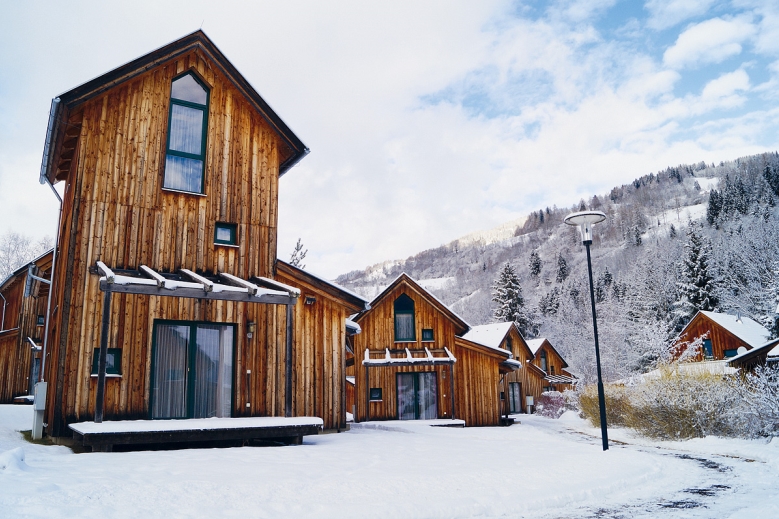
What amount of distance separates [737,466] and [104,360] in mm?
12007

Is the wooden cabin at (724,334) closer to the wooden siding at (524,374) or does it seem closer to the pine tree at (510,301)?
the wooden siding at (524,374)

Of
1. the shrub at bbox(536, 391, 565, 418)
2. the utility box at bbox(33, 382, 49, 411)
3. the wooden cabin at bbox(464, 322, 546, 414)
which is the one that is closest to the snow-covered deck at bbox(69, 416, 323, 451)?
the utility box at bbox(33, 382, 49, 411)

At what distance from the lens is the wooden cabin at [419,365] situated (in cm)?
2498

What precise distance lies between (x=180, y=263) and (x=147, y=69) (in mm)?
4395

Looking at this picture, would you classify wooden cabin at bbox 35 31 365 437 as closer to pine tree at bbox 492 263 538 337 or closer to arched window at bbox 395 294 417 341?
arched window at bbox 395 294 417 341

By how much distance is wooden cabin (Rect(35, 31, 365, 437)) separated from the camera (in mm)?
10758

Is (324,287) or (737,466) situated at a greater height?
(324,287)

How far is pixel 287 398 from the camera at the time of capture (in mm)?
11312

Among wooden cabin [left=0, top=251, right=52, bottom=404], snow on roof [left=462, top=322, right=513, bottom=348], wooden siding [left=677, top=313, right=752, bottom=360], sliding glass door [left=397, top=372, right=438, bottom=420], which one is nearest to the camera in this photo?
wooden cabin [left=0, top=251, right=52, bottom=404]

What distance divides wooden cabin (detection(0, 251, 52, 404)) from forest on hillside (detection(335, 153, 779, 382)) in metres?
30.1

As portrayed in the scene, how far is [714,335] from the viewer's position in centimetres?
3734

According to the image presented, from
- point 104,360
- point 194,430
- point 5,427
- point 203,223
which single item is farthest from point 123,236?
point 5,427

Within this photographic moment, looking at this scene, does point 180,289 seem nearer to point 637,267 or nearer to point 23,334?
point 23,334

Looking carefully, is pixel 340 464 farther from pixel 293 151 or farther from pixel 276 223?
pixel 293 151
